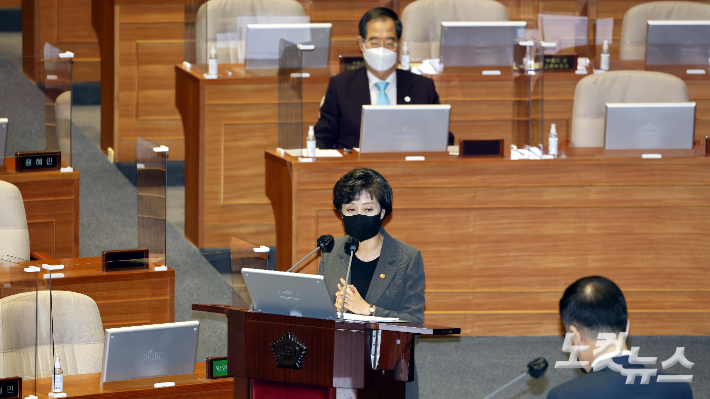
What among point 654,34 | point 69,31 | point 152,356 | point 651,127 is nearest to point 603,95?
point 651,127

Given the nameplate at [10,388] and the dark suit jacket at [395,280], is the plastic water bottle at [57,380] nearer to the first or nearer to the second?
the nameplate at [10,388]

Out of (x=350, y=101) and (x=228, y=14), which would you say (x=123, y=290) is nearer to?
(x=350, y=101)

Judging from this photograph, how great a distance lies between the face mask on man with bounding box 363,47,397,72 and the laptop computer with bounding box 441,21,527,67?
3.29 feet

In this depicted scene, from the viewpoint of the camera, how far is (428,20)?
6.15 metres

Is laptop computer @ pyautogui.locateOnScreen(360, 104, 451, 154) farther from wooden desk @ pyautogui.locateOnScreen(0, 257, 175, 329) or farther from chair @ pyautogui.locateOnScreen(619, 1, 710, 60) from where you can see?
chair @ pyautogui.locateOnScreen(619, 1, 710, 60)

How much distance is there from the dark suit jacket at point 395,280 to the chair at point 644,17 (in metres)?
3.61

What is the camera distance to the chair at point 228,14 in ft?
19.4

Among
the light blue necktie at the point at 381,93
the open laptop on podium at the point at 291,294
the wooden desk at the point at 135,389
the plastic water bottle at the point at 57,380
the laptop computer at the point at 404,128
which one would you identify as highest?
the light blue necktie at the point at 381,93

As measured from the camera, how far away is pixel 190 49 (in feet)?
19.5

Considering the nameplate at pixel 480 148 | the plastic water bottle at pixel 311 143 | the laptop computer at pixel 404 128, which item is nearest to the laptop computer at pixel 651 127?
the nameplate at pixel 480 148

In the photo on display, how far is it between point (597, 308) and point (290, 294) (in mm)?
809

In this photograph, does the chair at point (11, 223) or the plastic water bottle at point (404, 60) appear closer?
the chair at point (11, 223)

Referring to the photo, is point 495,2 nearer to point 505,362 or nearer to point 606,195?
point 606,195

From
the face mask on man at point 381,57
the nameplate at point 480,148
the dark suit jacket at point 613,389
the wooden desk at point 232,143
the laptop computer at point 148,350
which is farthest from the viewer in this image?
the wooden desk at point 232,143
